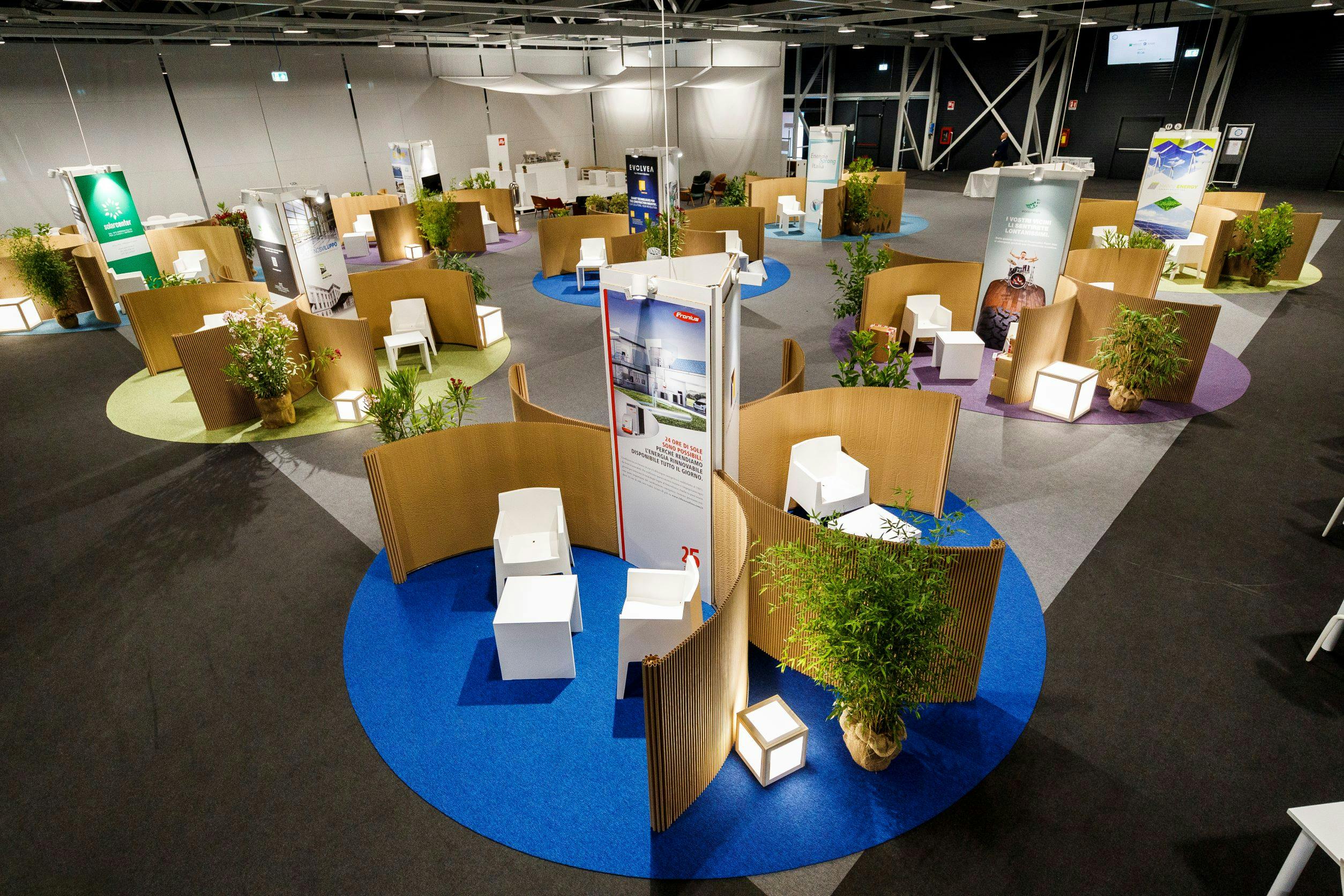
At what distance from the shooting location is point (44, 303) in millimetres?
11312

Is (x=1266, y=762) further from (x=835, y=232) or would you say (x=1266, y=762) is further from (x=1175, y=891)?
(x=835, y=232)

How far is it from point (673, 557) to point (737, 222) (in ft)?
32.4

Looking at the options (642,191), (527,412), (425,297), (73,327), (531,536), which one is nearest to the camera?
(531,536)

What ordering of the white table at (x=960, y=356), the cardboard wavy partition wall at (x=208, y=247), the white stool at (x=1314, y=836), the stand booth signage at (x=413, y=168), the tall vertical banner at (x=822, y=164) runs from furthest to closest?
the stand booth signage at (x=413, y=168) < the tall vertical banner at (x=822, y=164) < the cardboard wavy partition wall at (x=208, y=247) < the white table at (x=960, y=356) < the white stool at (x=1314, y=836)

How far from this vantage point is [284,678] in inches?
173

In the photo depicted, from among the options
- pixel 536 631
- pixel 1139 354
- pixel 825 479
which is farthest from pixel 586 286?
pixel 536 631

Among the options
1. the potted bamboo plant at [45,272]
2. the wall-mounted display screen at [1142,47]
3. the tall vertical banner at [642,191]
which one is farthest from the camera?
the wall-mounted display screen at [1142,47]

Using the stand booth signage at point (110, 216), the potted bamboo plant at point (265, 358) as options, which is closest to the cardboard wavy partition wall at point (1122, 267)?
the potted bamboo plant at point (265, 358)

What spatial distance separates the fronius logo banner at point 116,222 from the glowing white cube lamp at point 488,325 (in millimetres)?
5003

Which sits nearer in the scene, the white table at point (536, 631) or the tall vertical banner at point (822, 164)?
the white table at point (536, 631)

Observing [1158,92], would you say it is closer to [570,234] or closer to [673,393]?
[570,234]

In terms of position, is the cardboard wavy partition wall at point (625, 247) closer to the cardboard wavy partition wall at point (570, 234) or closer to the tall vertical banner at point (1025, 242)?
the cardboard wavy partition wall at point (570, 234)

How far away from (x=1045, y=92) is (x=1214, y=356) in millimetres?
17235

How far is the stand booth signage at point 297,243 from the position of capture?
31.5 ft
